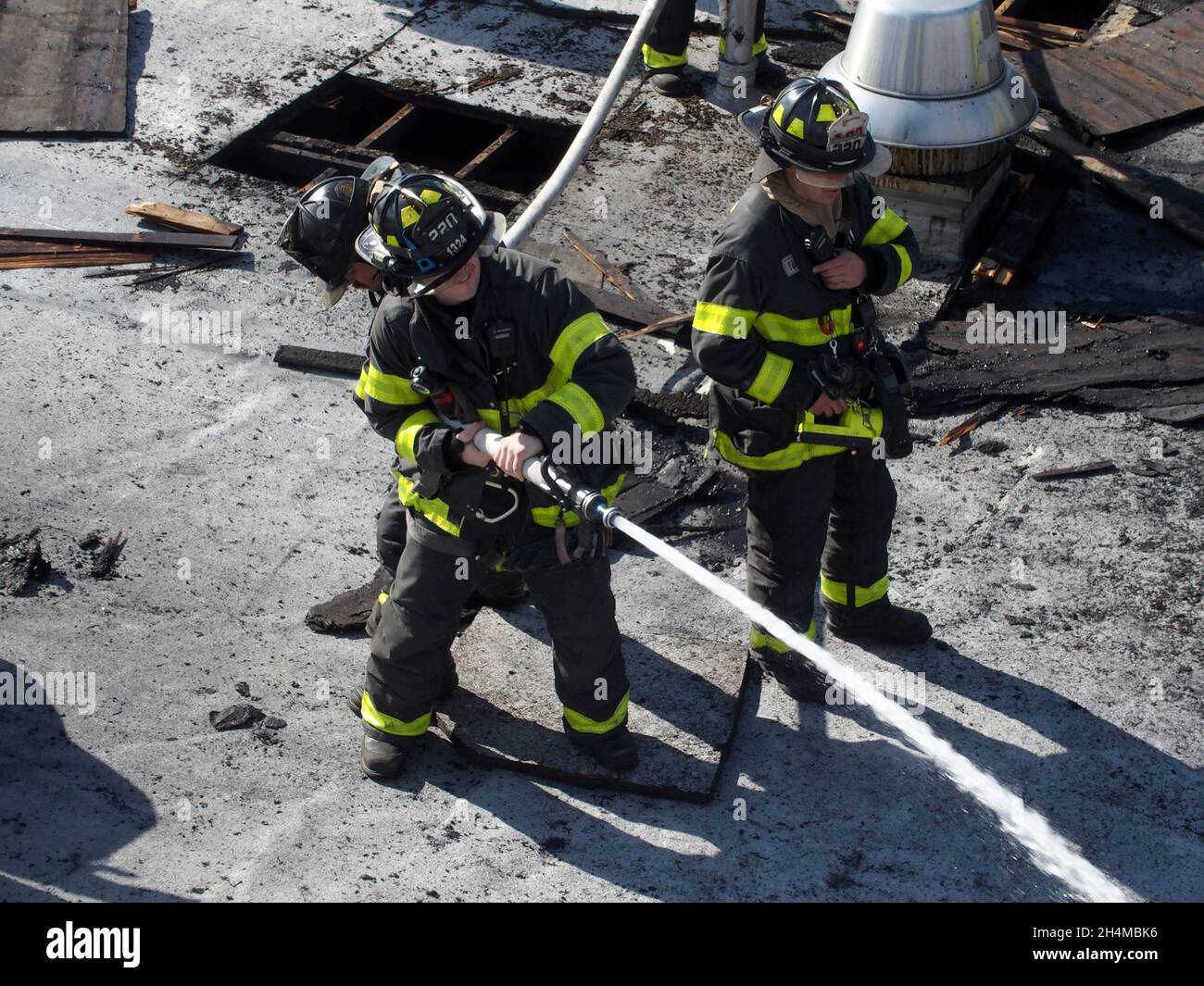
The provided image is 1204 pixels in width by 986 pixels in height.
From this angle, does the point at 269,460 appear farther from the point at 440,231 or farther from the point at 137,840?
the point at 440,231

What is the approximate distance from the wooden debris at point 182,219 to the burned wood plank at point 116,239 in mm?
105

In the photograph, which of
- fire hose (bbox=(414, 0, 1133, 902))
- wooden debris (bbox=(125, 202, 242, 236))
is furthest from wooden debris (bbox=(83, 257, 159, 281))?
fire hose (bbox=(414, 0, 1133, 902))

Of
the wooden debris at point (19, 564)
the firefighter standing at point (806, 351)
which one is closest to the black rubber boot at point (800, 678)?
the firefighter standing at point (806, 351)

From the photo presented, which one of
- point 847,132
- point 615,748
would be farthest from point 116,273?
point 847,132

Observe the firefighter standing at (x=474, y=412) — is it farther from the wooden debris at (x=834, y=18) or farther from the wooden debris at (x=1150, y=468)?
the wooden debris at (x=834, y=18)

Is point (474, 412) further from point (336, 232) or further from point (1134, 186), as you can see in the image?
point (1134, 186)

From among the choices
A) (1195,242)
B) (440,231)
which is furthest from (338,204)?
Result: (1195,242)

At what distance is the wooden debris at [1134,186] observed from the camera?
7375 mm

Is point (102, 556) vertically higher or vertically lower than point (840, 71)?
lower

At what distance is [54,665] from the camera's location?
4.86 meters

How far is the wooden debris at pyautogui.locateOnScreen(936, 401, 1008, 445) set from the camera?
604 centimetres

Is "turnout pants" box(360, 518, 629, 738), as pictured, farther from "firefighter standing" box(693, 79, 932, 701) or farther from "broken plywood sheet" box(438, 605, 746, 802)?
"firefighter standing" box(693, 79, 932, 701)

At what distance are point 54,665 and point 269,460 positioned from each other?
4.66ft

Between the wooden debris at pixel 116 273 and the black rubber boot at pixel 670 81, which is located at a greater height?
the black rubber boot at pixel 670 81
